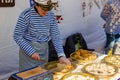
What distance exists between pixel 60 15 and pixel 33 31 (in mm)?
1582

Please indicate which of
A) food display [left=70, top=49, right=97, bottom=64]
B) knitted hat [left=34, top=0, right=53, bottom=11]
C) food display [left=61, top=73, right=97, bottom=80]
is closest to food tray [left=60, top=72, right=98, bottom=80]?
food display [left=61, top=73, right=97, bottom=80]

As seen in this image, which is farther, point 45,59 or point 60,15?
point 60,15

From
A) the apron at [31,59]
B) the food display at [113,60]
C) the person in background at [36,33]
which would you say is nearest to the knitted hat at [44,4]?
the person in background at [36,33]

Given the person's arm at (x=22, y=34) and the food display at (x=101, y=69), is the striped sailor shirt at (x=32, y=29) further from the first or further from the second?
A: the food display at (x=101, y=69)

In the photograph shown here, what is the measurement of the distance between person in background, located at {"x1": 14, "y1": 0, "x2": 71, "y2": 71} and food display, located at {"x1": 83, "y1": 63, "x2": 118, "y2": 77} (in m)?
0.16

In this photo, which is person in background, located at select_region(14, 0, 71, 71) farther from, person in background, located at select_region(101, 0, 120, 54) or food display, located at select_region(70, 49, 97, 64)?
person in background, located at select_region(101, 0, 120, 54)

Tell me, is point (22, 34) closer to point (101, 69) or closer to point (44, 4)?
point (44, 4)

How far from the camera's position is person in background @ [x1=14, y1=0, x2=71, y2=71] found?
1.77 metres

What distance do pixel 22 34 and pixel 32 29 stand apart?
3.5 inches

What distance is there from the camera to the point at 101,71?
1705 millimetres

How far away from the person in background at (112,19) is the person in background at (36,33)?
150 centimetres

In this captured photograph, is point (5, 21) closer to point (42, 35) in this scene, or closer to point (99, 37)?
point (42, 35)

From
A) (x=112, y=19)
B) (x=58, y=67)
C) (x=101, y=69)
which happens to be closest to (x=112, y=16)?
(x=112, y=19)

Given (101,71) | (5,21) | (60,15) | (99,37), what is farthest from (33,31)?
(99,37)
